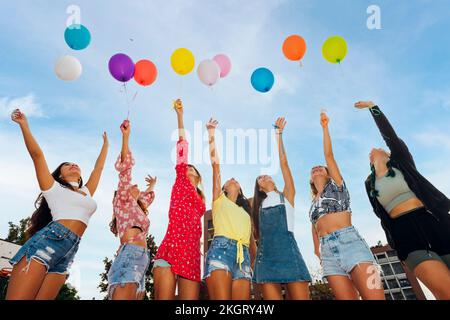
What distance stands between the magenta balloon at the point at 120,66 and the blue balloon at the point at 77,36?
68cm

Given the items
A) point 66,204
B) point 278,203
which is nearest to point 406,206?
point 278,203

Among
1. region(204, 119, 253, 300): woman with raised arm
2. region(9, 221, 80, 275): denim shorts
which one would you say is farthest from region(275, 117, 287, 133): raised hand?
region(9, 221, 80, 275): denim shorts

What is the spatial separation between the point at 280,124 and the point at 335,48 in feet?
6.86

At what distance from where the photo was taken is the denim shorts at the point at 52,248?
3.13 meters

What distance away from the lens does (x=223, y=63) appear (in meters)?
6.40

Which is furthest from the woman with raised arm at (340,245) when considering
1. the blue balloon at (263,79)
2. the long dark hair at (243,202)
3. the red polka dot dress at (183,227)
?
the blue balloon at (263,79)

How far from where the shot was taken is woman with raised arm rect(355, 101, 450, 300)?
9.87ft

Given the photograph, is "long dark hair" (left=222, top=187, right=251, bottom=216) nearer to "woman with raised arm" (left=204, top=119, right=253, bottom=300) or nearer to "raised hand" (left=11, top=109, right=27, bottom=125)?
"woman with raised arm" (left=204, top=119, right=253, bottom=300)

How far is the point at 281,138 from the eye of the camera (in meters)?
4.70

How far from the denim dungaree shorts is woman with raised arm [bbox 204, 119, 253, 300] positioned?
0.57 feet

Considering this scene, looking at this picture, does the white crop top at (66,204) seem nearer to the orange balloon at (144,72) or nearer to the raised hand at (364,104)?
the orange balloon at (144,72)
